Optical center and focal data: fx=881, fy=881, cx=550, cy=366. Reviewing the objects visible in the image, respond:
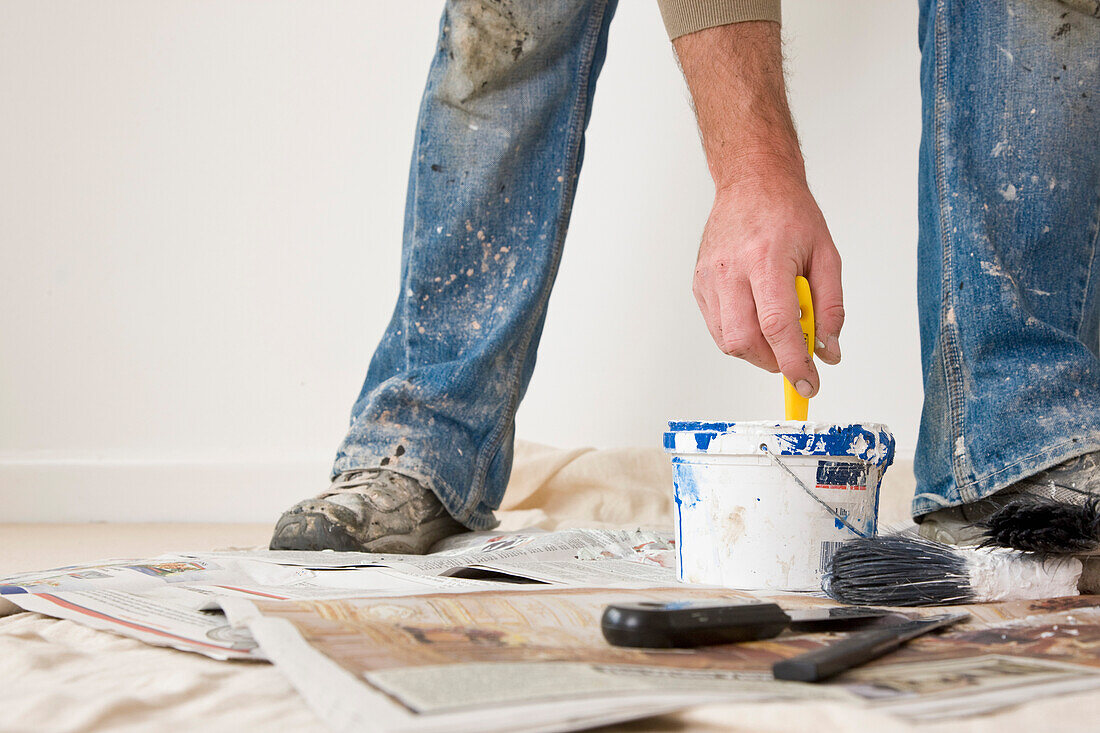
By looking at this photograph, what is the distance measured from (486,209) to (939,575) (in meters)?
0.68

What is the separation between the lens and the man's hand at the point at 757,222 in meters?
0.67

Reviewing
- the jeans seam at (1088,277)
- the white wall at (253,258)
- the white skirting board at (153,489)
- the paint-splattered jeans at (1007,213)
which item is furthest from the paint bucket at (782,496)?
the white skirting board at (153,489)

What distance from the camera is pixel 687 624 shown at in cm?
43

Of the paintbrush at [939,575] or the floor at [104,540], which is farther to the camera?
the floor at [104,540]

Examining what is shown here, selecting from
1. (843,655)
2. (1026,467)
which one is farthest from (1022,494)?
(843,655)

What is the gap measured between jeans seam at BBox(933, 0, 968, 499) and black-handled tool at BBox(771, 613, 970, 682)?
425mm

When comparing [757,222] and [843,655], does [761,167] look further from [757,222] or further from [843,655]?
[843,655]

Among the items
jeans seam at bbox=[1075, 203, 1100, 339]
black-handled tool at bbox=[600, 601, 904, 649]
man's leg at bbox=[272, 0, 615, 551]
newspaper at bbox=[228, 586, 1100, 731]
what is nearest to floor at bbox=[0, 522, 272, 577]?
man's leg at bbox=[272, 0, 615, 551]

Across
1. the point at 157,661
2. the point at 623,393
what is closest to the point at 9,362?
the point at 623,393

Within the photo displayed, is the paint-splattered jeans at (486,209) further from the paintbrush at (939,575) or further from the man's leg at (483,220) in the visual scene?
the paintbrush at (939,575)

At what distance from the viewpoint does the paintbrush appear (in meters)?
0.60

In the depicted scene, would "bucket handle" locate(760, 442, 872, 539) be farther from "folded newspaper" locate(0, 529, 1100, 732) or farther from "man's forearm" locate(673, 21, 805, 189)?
"man's forearm" locate(673, 21, 805, 189)

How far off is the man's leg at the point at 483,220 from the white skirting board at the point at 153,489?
0.70 meters

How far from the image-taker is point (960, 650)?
1.47 ft
